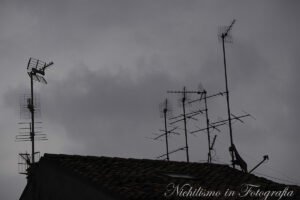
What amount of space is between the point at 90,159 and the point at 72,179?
1.87 m

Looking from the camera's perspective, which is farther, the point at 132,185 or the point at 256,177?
the point at 256,177

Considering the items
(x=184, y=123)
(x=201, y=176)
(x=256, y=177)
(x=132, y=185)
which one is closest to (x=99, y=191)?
(x=132, y=185)

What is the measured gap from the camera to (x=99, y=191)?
16.0 meters

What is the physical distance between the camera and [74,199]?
1672 centimetres

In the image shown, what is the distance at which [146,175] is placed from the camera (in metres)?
18.0

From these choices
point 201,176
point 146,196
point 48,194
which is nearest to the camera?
point 146,196

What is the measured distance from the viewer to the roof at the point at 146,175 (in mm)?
16109

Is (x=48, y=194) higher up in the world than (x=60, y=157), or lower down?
lower down

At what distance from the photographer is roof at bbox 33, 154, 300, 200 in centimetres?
1611

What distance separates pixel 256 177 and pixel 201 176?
2396mm

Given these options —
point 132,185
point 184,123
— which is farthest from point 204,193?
point 184,123

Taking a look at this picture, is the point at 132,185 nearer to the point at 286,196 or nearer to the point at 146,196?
the point at 146,196

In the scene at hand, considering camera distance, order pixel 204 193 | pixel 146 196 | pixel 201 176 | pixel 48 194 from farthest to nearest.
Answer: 1. pixel 201 176
2. pixel 48 194
3. pixel 204 193
4. pixel 146 196

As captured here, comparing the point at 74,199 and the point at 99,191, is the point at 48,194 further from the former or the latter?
the point at 99,191
